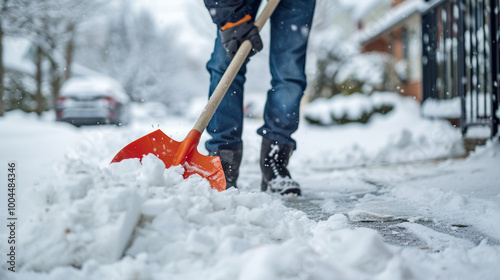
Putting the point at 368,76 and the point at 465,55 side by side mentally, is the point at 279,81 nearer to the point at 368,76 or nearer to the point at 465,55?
the point at 465,55

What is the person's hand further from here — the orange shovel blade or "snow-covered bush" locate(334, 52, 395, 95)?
"snow-covered bush" locate(334, 52, 395, 95)

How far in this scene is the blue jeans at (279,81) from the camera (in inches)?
90.3

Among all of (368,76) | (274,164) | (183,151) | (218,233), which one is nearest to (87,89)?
(368,76)

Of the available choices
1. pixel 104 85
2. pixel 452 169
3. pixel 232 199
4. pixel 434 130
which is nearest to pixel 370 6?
pixel 104 85

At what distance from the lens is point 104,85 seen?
407 inches

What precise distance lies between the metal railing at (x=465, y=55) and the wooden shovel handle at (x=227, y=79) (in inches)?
75.3

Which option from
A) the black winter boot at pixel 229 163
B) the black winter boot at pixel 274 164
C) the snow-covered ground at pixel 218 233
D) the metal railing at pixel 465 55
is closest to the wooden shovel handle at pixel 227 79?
the snow-covered ground at pixel 218 233

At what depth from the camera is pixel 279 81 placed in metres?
2.39

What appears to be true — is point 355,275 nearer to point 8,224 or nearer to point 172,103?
point 8,224

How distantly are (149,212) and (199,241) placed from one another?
168 millimetres

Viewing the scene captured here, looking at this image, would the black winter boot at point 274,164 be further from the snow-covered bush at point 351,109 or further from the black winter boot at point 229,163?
the snow-covered bush at point 351,109

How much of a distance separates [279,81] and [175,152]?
31.5 inches

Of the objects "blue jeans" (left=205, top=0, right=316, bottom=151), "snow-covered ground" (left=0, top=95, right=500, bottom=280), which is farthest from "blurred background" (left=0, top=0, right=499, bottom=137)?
"snow-covered ground" (left=0, top=95, right=500, bottom=280)

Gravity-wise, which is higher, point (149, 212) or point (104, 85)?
point (104, 85)
